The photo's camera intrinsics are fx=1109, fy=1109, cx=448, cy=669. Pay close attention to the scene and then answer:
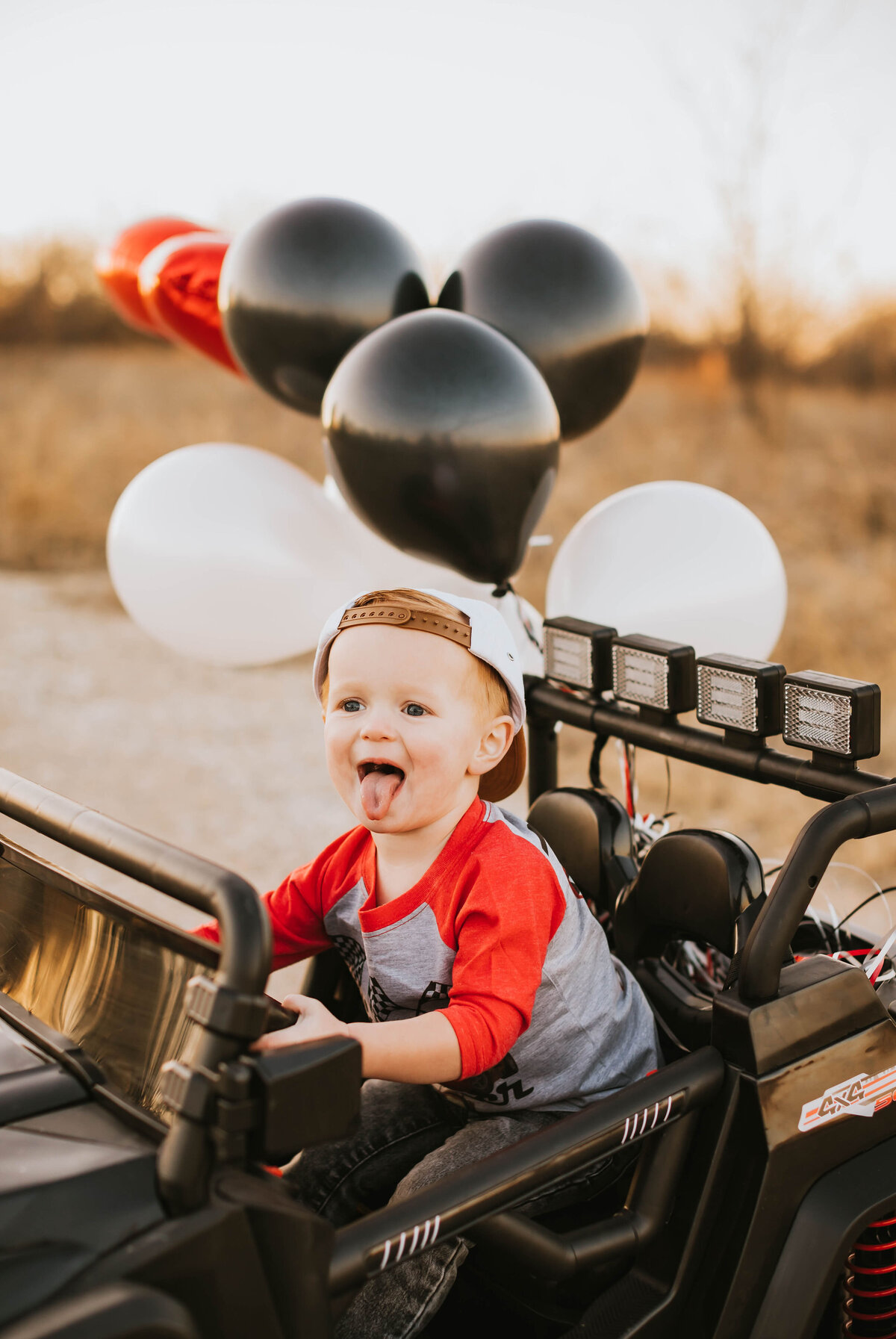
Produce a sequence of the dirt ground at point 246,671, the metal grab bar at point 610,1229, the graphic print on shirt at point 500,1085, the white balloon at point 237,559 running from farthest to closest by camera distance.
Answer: the dirt ground at point 246,671 < the white balloon at point 237,559 < the graphic print on shirt at point 500,1085 < the metal grab bar at point 610,1229

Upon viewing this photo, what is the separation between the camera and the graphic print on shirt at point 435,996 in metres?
1.33

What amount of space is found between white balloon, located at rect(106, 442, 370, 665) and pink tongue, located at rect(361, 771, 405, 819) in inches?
48.1

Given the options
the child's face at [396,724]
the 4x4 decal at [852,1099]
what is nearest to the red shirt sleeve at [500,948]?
the child's face at [396,724]

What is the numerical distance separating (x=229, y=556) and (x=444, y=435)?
687mm

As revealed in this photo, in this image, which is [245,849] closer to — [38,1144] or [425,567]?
[425,567]

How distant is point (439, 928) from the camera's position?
1336mm

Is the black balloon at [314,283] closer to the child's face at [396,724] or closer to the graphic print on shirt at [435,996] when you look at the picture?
the child's face at [396,724]

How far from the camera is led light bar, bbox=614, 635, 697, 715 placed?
5.63ft

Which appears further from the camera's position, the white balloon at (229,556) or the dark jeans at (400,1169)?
the white balloon at (229,556)

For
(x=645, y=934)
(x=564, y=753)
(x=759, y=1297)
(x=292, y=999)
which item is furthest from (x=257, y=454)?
(x=564, y=753)

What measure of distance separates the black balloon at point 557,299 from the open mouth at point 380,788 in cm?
129

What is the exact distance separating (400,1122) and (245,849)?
11.7 ft

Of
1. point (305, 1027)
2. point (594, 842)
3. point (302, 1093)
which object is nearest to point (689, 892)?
point (594, 842)

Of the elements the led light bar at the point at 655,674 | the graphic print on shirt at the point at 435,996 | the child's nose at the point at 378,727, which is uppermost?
the child's nose at the point at 378,727
